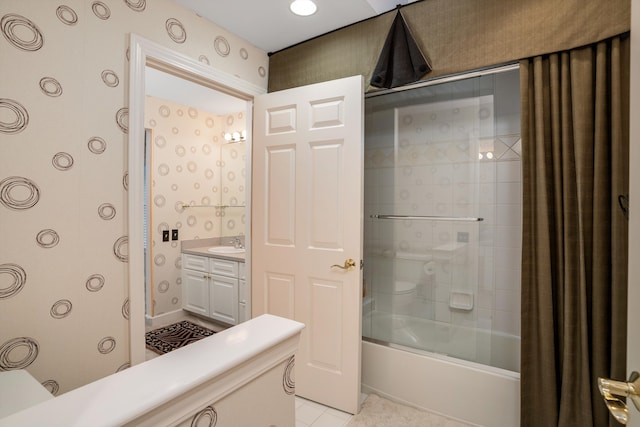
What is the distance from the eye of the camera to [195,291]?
360cm

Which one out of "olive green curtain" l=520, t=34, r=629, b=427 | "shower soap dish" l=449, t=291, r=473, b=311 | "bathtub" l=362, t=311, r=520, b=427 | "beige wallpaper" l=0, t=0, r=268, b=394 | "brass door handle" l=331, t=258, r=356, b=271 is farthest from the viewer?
"shower soap dish" l=449, t=291, r=473, b=311

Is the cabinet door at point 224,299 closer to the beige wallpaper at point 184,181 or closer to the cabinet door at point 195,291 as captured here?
the cabinet door at point 195,291

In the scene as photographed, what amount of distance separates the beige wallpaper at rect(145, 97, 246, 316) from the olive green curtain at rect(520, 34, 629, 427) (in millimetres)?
3032

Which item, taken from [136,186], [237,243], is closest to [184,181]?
[237,243]

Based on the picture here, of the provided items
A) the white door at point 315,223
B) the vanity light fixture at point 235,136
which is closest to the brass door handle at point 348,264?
the white door at point 315,223

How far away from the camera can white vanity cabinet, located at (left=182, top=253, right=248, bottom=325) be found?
10.5 feet

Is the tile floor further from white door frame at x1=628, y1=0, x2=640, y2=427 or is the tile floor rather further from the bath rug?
white door frame at x1=628, y1=0, x2=640, y2=427

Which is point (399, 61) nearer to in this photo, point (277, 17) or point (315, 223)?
point (277, 17)

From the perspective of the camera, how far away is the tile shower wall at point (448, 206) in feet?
7.08

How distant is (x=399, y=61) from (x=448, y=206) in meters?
1.04

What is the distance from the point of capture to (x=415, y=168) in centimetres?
238

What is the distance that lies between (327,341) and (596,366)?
1332 mm

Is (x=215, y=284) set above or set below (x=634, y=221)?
below

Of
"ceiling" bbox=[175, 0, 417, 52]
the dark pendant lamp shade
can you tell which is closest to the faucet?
"ceiling" bbox=[175, 0, 417, 52]
